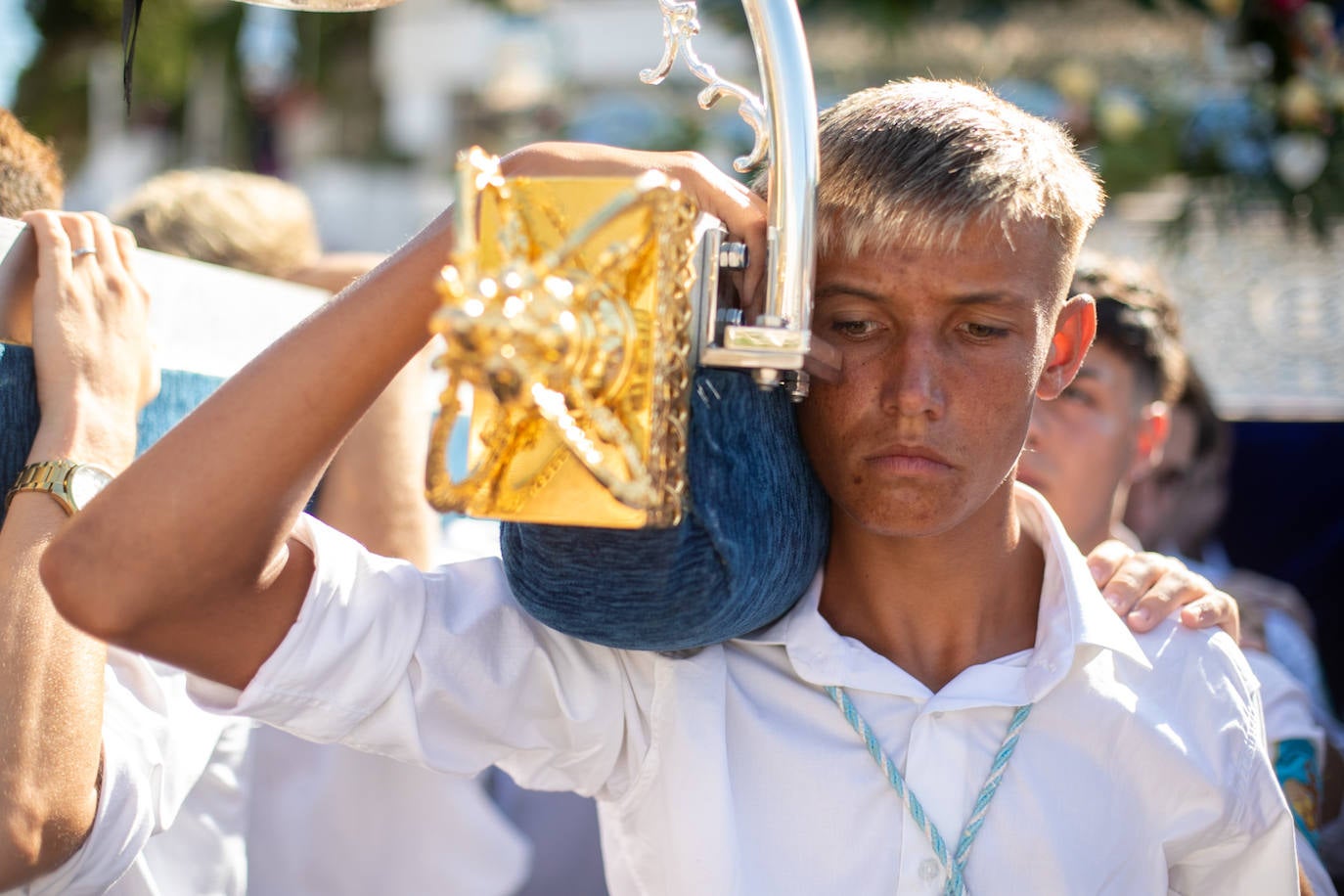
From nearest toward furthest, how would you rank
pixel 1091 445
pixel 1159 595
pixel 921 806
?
1. pixel 921 806
2. pixel 1159 595
3. pixel 1091 445

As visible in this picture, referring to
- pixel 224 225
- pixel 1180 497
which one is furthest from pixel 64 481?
pixel 1180 497

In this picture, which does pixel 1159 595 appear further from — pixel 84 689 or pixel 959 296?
pixel 84 689

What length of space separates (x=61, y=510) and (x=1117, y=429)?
6.16 feet

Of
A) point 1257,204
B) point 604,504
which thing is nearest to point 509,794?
point 604,504

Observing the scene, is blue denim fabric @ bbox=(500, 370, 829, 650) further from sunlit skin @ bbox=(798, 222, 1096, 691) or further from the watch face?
the watch face

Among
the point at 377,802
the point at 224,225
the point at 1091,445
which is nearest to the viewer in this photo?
the point at 377,802

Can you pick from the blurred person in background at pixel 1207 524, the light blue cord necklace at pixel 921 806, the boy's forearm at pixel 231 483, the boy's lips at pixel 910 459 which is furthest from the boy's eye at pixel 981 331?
the blurred person in background at pixel 1207 524

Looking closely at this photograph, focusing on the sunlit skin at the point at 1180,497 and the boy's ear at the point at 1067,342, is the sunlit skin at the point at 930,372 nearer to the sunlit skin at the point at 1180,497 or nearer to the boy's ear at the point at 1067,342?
the boy's ear at the point at 1067,342

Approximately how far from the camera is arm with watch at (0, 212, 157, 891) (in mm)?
1321

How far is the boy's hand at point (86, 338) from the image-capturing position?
1460mm

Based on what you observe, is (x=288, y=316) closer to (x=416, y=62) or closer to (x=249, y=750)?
(x=249, y=750)

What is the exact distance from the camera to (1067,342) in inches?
62.5

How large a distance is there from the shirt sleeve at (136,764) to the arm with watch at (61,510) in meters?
0.03

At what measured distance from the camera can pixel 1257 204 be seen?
377 centimetres
